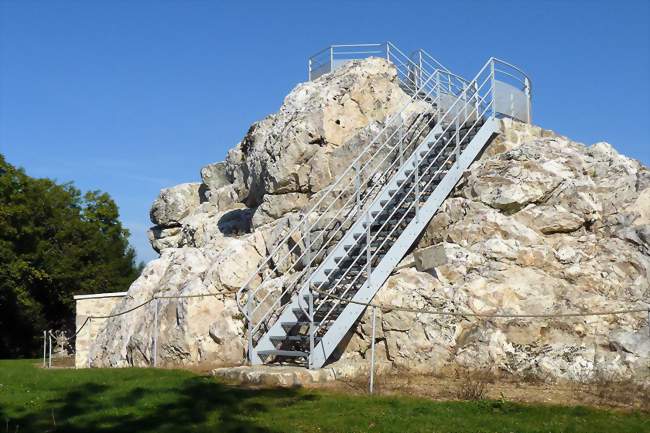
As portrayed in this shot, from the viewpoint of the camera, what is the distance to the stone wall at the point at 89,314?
23781mm

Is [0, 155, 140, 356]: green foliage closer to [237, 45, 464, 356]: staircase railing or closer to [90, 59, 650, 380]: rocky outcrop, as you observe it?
[90, 59, 650, 380]: rocky outcrop

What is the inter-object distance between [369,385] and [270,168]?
985 centimetres

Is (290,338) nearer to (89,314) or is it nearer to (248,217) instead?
(248,217)

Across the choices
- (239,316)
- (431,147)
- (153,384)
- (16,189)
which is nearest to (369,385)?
(153,384)

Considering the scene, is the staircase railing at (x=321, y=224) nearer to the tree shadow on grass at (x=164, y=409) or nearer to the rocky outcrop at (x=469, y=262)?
the rocky outcrop at (x=469, y=262)

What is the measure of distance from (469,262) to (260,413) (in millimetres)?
6415

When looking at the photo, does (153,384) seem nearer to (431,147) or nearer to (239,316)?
(239,316)

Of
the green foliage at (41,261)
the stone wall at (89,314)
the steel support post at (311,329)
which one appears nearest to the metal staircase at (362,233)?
the steel support post at (311,329)

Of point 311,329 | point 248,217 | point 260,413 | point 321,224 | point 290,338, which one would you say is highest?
point 248,217

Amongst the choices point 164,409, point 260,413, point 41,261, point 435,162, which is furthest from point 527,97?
point 41,261

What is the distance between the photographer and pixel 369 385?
13.2m

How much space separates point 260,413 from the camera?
440 inches

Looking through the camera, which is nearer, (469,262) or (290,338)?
(290,338)

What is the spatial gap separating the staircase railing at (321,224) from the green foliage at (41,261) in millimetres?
26026
